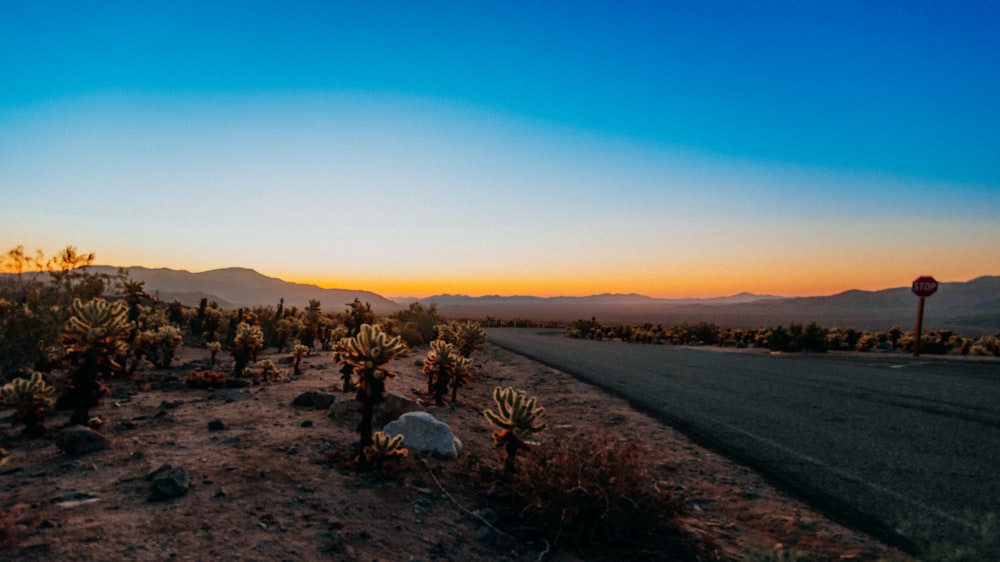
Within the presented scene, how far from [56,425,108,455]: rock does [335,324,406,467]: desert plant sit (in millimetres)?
2809

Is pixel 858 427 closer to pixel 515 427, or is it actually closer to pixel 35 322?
pixel 515 427

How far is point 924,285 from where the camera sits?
2253 centimetres

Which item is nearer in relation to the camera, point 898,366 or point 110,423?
point 110,423

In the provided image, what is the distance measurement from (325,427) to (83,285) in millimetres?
9028

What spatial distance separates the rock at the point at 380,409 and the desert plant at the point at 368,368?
71.0 inches

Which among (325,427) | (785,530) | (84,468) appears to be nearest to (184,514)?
(84,468)

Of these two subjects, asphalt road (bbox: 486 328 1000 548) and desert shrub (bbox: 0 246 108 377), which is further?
desert shrub (bbox: 0 246 108 377)

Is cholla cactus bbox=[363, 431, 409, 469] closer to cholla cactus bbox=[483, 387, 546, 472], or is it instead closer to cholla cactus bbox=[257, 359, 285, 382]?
cholla cactus bbox=[483, 387, 546, 472]

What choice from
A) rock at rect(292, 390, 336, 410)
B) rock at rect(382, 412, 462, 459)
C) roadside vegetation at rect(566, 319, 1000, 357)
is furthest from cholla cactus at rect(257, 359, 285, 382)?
roadside vegetation at rect(566, 319, 1000, 357)

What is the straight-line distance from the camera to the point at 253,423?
23.5ft

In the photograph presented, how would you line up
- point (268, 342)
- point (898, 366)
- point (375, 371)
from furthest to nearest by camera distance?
point (268, 342)
point (898, 366)
point (375, 371)

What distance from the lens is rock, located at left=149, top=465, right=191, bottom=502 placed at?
14.6 ft

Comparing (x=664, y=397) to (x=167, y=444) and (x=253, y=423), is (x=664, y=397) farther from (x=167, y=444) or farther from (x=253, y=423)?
(x=167, y=444)

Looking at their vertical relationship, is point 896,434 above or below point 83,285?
below
